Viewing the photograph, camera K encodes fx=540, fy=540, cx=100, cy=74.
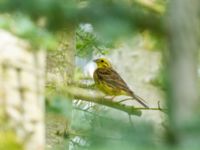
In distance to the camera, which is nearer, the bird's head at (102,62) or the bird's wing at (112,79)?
the bird's wing at (112,79)

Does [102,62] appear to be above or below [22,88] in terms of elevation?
above

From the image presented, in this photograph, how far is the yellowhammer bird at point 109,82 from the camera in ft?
12.3

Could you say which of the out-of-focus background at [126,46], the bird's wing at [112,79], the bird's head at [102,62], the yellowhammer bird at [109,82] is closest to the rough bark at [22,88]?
the out-of-focus background at [126,46]

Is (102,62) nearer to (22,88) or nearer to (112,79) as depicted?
(112,79)

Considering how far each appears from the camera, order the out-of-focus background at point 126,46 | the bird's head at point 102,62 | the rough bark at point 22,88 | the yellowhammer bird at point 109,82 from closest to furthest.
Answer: the out-of-focus background at point 126,46 → the rough bark at point 22,88 → the yellowhammer bird at point 109,82 → the bird's head at point 102,62

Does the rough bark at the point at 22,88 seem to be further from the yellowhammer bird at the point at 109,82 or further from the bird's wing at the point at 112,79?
the bird's wing at the point at 112,79

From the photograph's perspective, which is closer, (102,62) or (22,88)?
(22,88)

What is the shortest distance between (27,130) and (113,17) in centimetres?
32

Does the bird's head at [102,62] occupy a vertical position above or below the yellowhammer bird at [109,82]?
above

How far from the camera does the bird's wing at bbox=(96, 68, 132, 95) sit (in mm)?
3777

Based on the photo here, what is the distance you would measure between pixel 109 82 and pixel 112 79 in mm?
30

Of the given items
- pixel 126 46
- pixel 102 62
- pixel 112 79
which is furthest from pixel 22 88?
pixel 102 62

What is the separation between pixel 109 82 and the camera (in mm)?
3822

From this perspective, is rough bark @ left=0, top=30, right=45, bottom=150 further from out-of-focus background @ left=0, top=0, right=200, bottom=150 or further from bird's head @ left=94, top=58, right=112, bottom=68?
bird's head @ left=94, top=58, right=112, bottom=68
